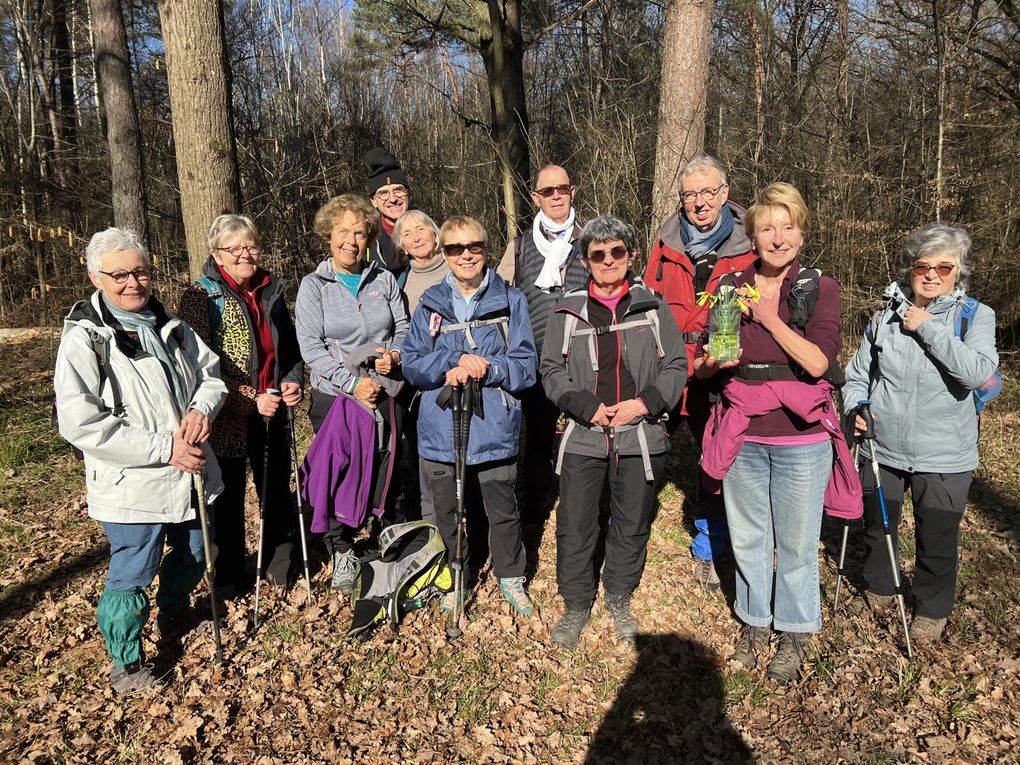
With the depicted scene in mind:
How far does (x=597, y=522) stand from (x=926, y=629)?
202 centimetres

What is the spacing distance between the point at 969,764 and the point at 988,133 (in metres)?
9.43

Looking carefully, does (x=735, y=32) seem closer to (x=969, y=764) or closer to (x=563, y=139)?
(x=563, y=139)

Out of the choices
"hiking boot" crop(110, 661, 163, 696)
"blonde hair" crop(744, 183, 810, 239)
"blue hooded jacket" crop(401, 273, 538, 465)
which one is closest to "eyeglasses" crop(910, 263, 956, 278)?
"blonde hair" crop(744, 183, 810, 239)

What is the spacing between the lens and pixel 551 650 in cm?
377

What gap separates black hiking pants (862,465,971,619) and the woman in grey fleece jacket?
2949mm

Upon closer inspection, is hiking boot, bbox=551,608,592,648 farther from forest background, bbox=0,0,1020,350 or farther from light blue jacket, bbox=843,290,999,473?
forest background, bbox=0,0,1020,350

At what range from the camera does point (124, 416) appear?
302 cm

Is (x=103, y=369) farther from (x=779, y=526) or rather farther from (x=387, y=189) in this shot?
(x=779, y=526)

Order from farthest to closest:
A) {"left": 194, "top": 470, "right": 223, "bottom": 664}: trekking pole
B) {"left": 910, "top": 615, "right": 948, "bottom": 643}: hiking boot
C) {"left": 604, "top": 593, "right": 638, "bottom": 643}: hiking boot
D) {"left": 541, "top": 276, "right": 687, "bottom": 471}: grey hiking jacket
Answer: {"left": 604, "top": 593, "right": 638, "bottom": 643}: hiking boot
{"left": 910, "top": 615, "right": 948, "bottom": 643}: hiking boot
{"left": 541, "top": 276, "right": 687, "bottom": 471}: grey hiking jacket
{"left": 194, "top": 470, "right": 223, "bottom": 664}: trekking pole

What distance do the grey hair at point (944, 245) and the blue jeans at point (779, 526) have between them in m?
1.10

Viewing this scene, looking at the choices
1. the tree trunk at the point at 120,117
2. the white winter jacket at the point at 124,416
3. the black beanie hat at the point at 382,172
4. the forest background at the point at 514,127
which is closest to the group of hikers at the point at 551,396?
the white winter jacket at the point at 124,416

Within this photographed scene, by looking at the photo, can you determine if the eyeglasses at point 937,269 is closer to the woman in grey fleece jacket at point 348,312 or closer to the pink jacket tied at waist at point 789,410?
the pink jacket tied at waist at point 789,410

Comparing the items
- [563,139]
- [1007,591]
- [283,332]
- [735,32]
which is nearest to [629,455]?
[283,332]

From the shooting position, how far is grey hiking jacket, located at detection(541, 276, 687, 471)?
3.37 meters
